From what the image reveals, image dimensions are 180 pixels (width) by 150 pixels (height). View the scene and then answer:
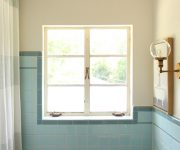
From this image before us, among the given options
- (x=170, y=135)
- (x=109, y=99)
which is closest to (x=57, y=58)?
(x=109, y=99)

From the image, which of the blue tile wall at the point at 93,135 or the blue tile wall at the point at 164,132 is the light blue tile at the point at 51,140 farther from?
the blue tile wall at the point at 164,132

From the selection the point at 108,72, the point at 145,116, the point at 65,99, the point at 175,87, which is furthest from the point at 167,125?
the point at 65,99

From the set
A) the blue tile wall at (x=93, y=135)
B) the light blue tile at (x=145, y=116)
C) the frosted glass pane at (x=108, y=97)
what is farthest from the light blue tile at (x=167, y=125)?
the frosted glass pane at (x=108, y=97)

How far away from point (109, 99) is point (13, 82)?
110 cm

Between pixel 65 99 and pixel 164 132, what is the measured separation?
1.19m

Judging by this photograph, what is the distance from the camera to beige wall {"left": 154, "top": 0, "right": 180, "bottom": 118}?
212 cm

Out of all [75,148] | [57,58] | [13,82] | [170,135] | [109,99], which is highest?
[57,58]

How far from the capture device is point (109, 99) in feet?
10.0

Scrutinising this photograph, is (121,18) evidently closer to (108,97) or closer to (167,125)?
(108,97)

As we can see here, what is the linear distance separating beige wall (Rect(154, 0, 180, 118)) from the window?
481 millimetres

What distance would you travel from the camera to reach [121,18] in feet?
9.47

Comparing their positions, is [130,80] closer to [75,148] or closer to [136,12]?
[136,12]

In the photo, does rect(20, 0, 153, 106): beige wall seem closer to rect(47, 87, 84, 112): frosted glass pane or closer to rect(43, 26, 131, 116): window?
rect(43, 26, 131, 116): window

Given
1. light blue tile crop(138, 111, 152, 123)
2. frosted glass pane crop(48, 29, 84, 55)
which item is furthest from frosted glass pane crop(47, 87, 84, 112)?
light blue tile crop(138, 111, 152, 123)
